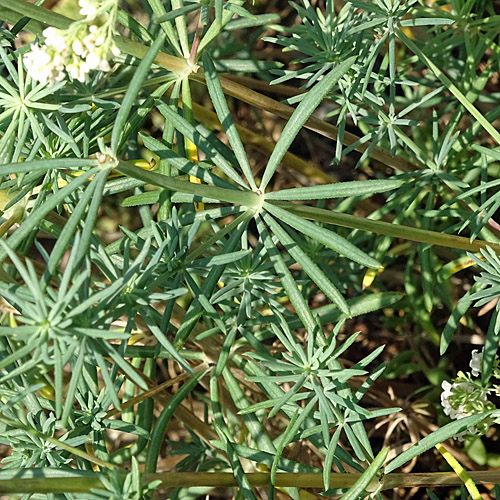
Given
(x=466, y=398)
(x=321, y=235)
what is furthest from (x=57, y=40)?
(x=466, y=398)

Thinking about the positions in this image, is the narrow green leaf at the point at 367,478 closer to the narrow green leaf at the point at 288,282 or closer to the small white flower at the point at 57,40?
the narrow green leaf at the point at 288,282

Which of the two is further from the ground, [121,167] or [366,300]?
[121,167]

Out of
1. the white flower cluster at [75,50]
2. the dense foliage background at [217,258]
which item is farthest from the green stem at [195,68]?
the white flower cluster at [75,50]

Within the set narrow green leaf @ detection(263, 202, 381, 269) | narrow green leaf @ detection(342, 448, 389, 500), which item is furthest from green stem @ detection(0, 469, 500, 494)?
narrow green leaf @ detection(263, 202, 381, 269)

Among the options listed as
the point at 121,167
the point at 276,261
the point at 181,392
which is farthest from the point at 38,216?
the point at 181,392

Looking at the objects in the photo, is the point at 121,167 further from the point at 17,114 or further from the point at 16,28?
the point at 16,28

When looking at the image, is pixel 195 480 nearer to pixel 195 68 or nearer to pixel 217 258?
pixel 217 258

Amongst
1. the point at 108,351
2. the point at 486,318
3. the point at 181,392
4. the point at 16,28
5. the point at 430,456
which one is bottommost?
the point at 430,456

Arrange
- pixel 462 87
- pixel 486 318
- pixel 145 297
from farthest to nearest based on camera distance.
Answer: pixel 486 318
pixel 462 87
pixel 145 297

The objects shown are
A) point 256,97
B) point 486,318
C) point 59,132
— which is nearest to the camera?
point 59,132
